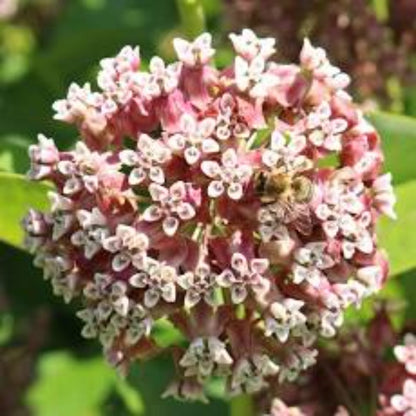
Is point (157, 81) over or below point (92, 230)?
over

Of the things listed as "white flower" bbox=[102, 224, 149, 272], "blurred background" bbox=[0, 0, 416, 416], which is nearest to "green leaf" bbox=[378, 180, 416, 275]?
"blurred background" bbox=[0, 0, 416, 416]

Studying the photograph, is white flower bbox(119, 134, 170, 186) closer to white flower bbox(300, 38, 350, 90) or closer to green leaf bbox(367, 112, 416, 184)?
white flower bbox(300, 38, 350, 90)

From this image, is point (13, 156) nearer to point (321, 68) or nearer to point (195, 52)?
point (195, 52)

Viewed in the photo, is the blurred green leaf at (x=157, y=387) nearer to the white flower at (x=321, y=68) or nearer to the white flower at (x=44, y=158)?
the white flower at (x=44, y=158)

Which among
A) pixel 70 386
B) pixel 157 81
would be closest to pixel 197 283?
pixel 157 81

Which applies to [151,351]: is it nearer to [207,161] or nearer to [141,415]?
[207,161]

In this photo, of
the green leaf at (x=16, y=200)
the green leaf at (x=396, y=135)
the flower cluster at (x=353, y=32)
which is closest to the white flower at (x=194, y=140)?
the green leaf at (x=16, y=200)
